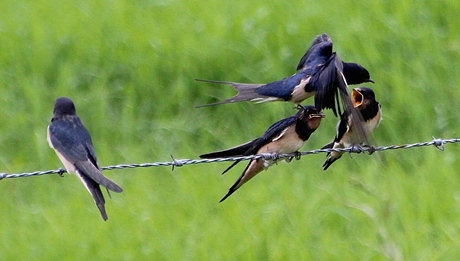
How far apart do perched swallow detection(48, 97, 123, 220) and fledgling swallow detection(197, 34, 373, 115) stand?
2.23 ft

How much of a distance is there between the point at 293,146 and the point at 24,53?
378cm

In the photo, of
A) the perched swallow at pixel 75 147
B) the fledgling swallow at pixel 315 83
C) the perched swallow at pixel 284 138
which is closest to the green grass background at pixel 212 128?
the perched swallow at pixel 284 138

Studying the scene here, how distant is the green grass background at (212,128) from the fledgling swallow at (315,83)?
0.80m

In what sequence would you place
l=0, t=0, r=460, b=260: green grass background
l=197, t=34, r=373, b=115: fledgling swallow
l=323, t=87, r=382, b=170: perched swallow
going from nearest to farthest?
l=197, t=34, r=373, b=115: fledgling swallow, l=323, t=87, r=382, b=170: perched swallow, l=0, t=0, r=460, b=260: green grass background

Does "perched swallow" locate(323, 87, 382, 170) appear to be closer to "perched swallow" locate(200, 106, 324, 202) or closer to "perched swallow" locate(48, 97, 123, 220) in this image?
"perched swallow" locate(200, 106, 324, 202)

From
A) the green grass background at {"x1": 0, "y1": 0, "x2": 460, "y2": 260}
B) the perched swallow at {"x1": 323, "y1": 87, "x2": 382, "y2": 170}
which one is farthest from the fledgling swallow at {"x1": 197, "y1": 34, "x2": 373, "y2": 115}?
the green grass background at {"x1": 0, "y1": 0, "x2": 460, "y2": 260}

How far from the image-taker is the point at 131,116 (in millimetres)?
8289

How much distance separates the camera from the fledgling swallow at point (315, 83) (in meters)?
5.21

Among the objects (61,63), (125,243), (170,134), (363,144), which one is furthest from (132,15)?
(363,144)

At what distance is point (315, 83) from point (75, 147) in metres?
1.21

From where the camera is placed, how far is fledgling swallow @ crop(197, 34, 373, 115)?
5.21m

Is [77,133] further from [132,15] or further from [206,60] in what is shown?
[132,15]

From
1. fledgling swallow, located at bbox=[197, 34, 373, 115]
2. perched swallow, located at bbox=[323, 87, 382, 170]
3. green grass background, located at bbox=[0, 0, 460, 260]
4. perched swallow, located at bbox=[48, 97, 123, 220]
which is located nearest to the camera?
perched swallow, located at bbox=[48, 97, 123, 220]

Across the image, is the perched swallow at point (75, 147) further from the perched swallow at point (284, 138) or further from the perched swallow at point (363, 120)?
the perched swallow at point (363, 120)
